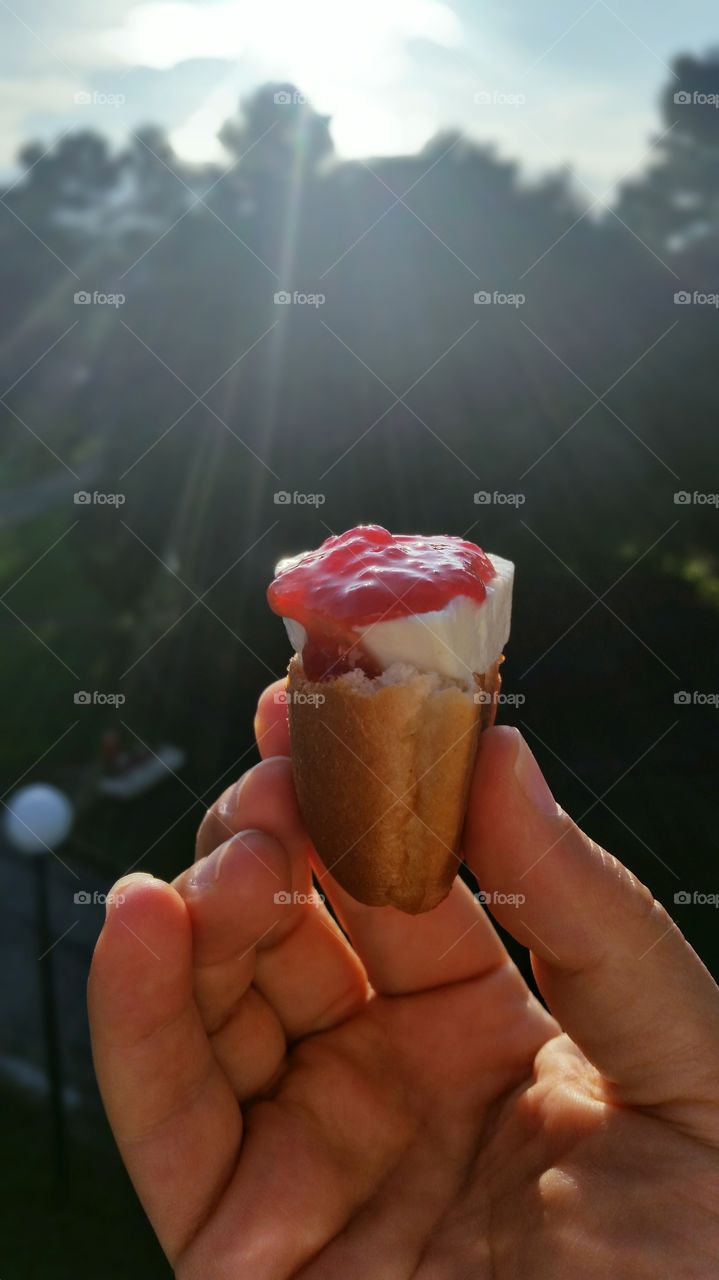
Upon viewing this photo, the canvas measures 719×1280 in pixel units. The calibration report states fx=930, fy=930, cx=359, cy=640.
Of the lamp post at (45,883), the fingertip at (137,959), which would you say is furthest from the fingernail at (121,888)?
the lamp post at (45,883)

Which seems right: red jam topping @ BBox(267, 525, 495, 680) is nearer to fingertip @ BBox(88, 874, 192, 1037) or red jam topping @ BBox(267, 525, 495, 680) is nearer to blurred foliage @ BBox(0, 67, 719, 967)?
fingertip @ BBox(88, 874, 192, 1037)

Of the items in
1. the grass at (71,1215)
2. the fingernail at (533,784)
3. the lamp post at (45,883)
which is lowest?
the grass at (71,1215)

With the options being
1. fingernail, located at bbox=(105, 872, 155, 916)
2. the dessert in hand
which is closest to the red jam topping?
the dessert in hand

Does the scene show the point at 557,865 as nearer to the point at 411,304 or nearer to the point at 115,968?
the point at 115,968

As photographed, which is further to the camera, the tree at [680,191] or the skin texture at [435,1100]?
the tree at [680,191]

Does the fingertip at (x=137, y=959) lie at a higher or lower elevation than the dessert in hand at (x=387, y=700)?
lower

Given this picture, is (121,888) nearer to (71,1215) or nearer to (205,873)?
(205,873)

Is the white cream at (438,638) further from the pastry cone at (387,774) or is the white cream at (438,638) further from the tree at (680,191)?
the tree at (680,191)
